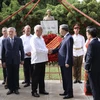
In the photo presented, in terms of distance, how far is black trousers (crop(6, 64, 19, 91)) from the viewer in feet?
24.4

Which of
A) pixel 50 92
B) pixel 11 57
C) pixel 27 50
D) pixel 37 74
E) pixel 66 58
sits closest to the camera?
pixel 66 58

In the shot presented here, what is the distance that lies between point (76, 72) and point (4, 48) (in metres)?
2.75

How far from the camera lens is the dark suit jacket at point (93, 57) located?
579 cm

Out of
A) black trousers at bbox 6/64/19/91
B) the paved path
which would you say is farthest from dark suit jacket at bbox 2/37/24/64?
the paved path

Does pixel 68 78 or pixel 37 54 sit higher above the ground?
pixel 37 54

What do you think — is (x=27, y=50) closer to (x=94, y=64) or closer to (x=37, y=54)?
(x=37, y=54)

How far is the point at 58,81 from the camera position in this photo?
31.1 feet

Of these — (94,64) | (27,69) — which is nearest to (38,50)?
(94,64)

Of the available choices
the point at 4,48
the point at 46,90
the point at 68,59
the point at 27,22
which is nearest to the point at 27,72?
the point at 46,90

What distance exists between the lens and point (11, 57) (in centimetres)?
738

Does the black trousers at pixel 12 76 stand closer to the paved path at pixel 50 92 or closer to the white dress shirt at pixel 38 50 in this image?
the paved path at pixel 50 92

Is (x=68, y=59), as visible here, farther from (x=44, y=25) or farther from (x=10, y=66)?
(x=44, y=25)

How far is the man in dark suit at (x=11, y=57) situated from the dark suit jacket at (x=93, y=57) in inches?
86.7

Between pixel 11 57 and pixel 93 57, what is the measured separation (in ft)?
7.86
